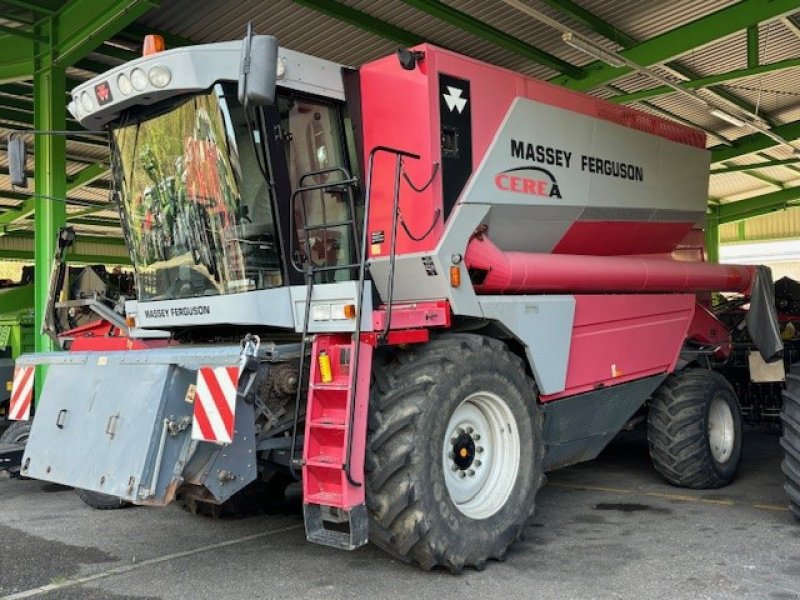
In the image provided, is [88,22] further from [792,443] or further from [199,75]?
[792,443]

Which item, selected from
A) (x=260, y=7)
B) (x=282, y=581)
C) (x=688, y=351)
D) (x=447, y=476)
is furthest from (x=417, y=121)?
(x=260, y=7)

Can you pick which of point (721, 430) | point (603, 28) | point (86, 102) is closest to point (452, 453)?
point (86, 102)

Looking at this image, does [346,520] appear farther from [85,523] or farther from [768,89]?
[768,89]

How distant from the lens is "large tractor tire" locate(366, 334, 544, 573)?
161 inches

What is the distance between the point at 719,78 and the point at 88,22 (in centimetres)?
832

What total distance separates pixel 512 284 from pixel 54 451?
9.63ft

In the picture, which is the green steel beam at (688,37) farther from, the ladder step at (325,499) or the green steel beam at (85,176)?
the green steel beam at (85,176)

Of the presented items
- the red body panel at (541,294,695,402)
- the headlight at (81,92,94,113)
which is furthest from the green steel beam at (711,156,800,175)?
the headlight at (81,92,94,113)

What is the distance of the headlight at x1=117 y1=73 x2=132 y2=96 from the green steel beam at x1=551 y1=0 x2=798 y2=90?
7.05 meters

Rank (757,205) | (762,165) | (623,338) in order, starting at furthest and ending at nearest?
(757,205) < (762,165) < (623,338)

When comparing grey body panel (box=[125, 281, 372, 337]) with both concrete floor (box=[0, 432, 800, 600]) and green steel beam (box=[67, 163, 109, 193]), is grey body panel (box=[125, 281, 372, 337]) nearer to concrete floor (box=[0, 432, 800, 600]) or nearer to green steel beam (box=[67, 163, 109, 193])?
concrete floor (box=[0, 432, 800, 600])

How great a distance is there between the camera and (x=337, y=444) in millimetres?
4129

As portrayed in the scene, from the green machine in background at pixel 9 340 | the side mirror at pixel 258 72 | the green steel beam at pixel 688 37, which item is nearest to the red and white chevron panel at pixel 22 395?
the side mirror at pixel 258 72

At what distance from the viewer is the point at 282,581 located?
4301 millimetres
